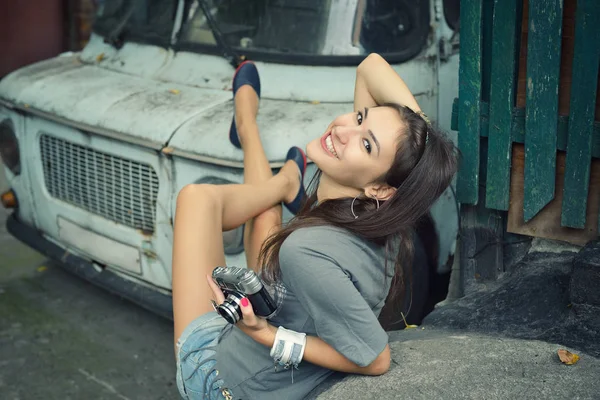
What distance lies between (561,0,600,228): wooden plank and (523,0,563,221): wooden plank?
67 mm

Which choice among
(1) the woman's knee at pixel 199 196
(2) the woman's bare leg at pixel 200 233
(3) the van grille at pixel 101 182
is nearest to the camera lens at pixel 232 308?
(2) the woman's bare leg at pixel 200 233

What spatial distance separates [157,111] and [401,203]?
5.20 feet

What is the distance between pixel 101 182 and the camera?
150 inches

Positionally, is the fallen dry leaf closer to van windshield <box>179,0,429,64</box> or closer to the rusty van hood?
the rusty van hood

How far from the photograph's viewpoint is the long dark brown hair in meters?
2.41

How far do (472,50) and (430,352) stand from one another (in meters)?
1.11

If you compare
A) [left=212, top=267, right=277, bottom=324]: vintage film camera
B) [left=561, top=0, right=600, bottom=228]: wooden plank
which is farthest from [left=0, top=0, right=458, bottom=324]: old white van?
[left=212, top=267, right=277, bottom=324]: vintage film camera

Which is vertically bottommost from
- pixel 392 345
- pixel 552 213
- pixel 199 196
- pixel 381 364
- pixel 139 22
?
pixel 392 345

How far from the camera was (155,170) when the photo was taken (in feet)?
11.8

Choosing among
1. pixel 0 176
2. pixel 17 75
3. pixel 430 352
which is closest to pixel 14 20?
pixel 0 176

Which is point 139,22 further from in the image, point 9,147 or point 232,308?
point 232,308

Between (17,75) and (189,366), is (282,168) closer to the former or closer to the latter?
(189,366)

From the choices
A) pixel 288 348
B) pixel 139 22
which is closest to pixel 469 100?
pixel 288 348

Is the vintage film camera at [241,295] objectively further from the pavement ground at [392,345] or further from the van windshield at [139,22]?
the van windshield at [139,22]
